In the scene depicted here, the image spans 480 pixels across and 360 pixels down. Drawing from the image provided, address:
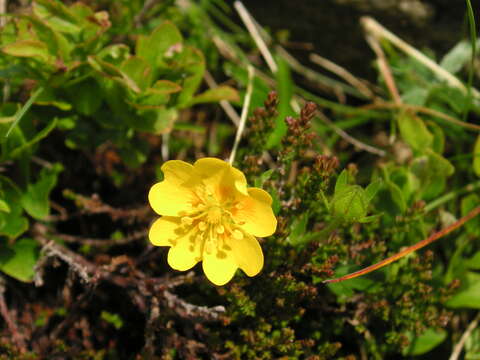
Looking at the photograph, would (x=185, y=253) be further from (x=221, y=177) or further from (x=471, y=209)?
(x=471, y=209)

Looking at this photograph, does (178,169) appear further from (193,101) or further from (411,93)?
(411,93)

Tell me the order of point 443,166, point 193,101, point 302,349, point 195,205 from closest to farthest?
point 195,205
point 302,349
point 443,166
point 193,101

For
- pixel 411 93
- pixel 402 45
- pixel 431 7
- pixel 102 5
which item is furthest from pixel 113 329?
pixel 431 7

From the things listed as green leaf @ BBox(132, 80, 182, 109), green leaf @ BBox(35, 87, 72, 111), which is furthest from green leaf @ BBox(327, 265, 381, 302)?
green leaf @ BBox(35, 87, 72, 111)

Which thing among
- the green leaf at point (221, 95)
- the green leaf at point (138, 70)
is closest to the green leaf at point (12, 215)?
the green leaf at point (138, 70)

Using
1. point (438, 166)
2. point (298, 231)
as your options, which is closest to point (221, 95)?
point (298, 231)

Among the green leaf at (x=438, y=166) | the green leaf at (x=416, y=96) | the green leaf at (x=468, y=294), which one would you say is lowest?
the green leaf at (x=468, y=294)

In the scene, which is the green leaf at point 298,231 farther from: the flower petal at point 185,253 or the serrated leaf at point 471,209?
the serrated leaf at point 471,209
